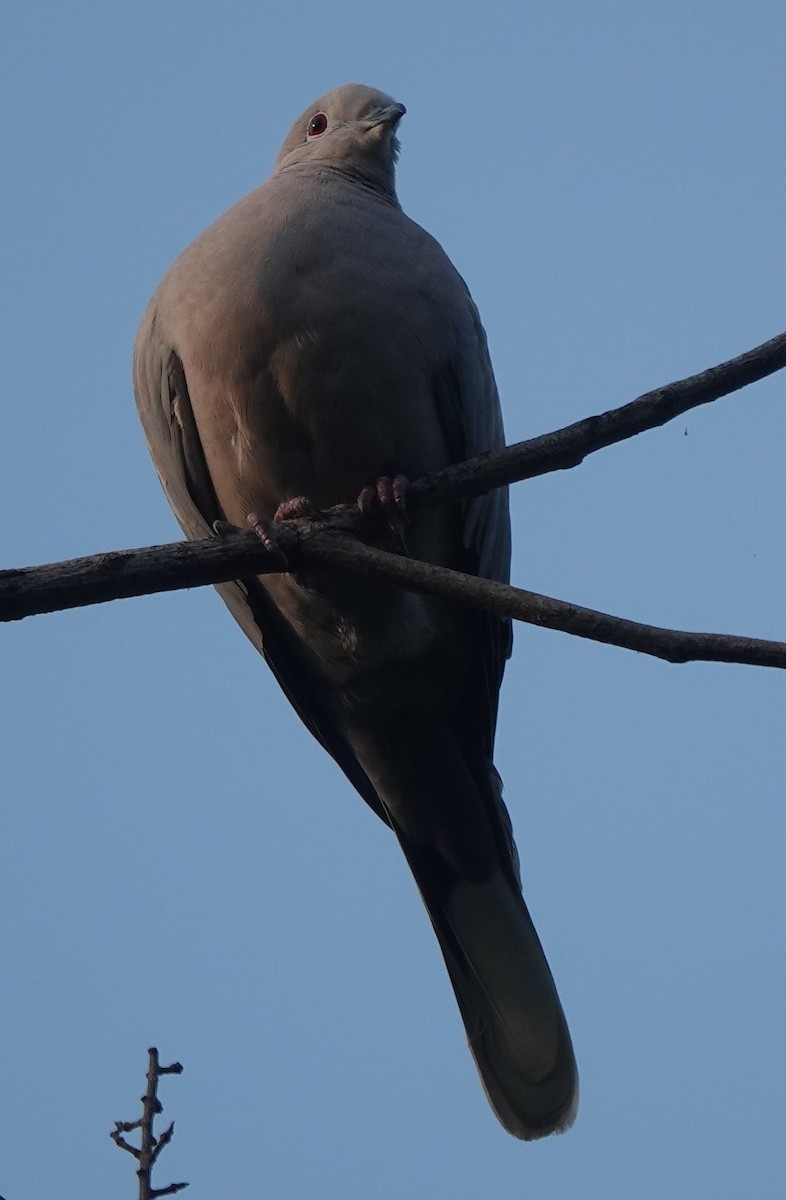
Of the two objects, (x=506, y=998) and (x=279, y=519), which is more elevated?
(x=279, y=519)

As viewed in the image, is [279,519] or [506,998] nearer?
[279,519]

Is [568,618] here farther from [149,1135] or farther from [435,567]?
[149,1135]

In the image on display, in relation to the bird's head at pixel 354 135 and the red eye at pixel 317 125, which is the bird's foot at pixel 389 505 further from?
the red eye at pixel 317 125

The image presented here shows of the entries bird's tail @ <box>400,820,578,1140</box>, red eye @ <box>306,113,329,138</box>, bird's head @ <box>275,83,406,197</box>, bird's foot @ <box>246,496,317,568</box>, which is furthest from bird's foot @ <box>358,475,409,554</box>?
red eye @ <box>306,113,329,138</box>

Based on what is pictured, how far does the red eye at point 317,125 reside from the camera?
5.91 metres

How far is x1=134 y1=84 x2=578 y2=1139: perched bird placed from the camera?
4.53 m

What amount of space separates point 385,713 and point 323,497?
0.82 m

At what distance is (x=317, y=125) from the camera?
595cm

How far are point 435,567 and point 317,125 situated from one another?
321 centimetres

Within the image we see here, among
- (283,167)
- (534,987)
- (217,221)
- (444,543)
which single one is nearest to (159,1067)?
(534,987)

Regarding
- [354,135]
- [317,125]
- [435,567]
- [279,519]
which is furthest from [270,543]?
[317,125]

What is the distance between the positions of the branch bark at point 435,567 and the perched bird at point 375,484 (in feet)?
1.79

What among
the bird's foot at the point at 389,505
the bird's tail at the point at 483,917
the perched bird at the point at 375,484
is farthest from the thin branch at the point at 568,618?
the bird's tail at the point at 483,917

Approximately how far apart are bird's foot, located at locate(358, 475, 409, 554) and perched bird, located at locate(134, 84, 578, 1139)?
0.7 inches
